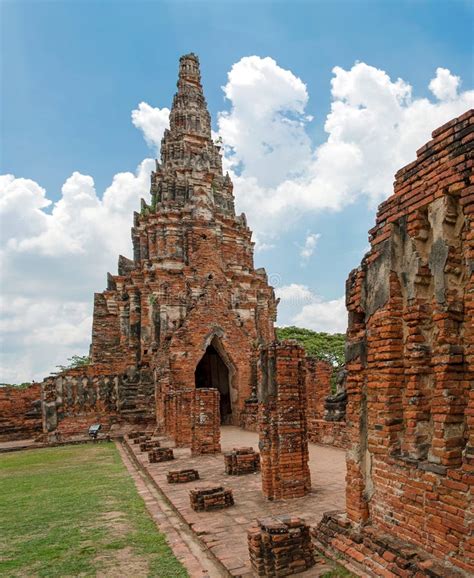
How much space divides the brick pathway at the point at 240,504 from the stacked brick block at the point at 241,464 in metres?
0.17

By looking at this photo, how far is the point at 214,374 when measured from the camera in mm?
24719

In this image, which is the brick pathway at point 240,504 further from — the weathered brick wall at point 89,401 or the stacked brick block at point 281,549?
the weathered brick wall at point 89,401

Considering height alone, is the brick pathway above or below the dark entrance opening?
below

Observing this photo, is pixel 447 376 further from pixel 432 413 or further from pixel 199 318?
pixel 199 318

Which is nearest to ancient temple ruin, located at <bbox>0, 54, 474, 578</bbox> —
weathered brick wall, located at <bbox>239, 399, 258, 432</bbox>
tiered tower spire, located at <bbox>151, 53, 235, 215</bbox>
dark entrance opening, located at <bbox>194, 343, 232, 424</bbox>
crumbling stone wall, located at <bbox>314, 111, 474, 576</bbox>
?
crumbling stone wall, located at <bbox>314, 111, 474, 576</bbox>

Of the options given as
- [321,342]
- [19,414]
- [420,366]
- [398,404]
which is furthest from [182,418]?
[321,342]

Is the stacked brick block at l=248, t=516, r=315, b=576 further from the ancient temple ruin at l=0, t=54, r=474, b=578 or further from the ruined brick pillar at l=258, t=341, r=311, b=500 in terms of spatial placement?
the ruined brick pillar at l=258, t=341, r=311, b=500

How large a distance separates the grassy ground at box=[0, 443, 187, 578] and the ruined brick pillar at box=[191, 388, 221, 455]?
78.9 inches

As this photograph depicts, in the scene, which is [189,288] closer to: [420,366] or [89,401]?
[89,401]

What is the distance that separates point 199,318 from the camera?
20.0m

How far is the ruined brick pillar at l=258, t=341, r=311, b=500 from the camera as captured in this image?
7.07m

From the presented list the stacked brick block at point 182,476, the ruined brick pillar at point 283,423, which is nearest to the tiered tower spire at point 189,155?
the stacked brick block at point 182,476

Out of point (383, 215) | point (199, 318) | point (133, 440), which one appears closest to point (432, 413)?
point (383, 215)

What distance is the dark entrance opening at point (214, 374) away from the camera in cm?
2417
